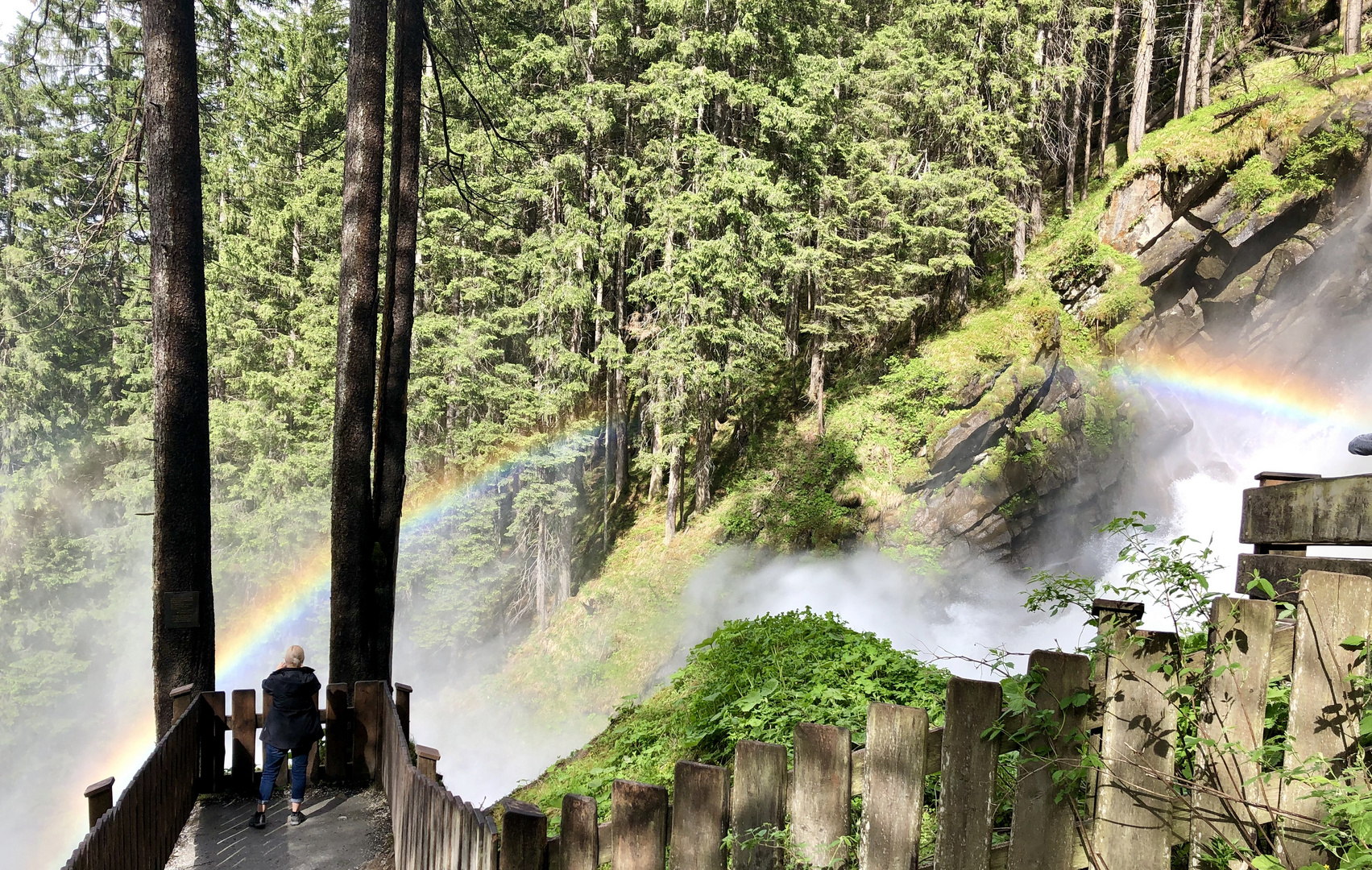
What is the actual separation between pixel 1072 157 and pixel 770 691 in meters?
22.1

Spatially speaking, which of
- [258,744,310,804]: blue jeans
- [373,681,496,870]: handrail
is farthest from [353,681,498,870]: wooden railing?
[258,744,310,804]: blue jeans

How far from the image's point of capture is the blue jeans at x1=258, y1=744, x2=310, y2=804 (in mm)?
5762

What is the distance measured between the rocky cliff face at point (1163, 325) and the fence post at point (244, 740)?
14.3 m

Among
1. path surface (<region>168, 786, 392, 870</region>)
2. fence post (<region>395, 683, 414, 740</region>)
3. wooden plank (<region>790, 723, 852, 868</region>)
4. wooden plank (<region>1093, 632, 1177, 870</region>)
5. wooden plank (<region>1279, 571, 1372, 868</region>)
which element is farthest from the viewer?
fence post (<region>395, 683, 414, 740</region>)

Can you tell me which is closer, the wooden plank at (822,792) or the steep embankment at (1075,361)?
the wooden plank at (822,792)

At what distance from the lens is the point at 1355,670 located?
199 centimetres

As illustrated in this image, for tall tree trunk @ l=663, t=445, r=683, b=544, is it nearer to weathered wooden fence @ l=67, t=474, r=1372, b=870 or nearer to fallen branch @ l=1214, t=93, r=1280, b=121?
fallen branch @ l=1214, t=93, r=1280, b=121

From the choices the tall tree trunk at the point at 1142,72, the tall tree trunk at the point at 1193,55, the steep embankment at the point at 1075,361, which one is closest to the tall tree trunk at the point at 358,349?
the steep embankment at the point at 1075,361

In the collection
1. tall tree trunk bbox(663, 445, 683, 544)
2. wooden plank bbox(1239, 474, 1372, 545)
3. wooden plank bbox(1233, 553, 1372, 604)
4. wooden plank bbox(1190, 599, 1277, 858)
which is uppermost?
tall tree trunk bbox(663, 445, 683, 544)

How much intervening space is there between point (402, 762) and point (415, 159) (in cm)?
652

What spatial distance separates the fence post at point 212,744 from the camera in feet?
19.7

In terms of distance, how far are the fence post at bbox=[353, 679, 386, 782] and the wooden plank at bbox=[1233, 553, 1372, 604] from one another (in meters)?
5.75

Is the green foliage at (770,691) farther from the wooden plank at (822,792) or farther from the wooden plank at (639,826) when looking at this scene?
the wooden plank at (639,826)

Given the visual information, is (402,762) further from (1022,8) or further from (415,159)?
(1022,8)
